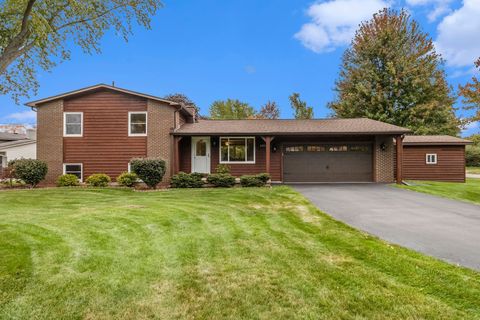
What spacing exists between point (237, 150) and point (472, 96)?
37.3ft

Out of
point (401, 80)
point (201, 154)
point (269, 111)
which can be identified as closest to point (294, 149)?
point (201, 154)

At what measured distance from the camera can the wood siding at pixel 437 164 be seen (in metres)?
17.2

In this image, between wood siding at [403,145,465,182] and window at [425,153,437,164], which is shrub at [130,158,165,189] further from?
window at [425,153,437,164]

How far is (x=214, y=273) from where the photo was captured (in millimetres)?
3555

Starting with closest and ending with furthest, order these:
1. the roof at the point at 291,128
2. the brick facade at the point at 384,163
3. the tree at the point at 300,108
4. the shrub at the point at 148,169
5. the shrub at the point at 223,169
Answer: the shrub at the point at 148,169 → the roof at the point at 291,128 → the shrub at the point at 223,169 → the brick facade at the point at 384,163 → the tree at the point at 300,108

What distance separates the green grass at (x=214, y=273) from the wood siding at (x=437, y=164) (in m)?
Answer: 14.4

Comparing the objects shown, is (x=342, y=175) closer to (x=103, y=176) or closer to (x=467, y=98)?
(x=467, y=98)

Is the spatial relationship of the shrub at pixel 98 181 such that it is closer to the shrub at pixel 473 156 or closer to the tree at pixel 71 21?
the tree at pixel 71 21

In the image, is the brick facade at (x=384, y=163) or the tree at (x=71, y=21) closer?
the tree at (x=71, y=21)

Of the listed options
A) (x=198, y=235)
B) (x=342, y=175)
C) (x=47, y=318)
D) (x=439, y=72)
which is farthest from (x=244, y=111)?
(x=47, y=318)

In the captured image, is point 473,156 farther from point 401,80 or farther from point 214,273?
point 214,273

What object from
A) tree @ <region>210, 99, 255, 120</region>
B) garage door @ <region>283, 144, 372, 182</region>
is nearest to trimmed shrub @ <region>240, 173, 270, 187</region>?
garage door @ <region>283, 144, 372, 182</region>

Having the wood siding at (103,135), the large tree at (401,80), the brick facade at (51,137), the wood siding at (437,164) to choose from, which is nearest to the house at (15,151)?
the brick facade at (51,137)

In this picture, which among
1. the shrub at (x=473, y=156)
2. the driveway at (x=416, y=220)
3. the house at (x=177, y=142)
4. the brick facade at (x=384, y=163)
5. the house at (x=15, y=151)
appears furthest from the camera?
the shrub at (x=473, y=156)
